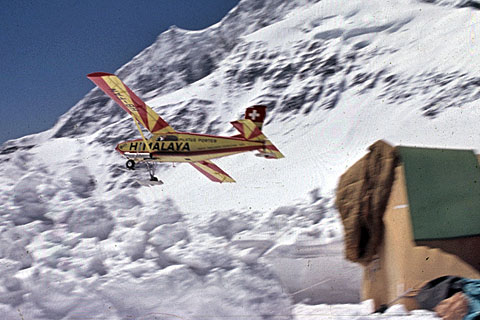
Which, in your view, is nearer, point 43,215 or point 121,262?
point 121,262

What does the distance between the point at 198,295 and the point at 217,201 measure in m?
2.31

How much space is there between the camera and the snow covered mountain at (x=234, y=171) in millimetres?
7648

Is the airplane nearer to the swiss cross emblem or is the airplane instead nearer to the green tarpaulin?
the swiss cross emblem

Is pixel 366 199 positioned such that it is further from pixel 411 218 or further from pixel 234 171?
pixel 234 171

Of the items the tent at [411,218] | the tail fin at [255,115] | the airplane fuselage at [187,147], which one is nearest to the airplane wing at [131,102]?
the airplane fuselage at [187,147]

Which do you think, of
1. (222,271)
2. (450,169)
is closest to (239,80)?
(222,271)

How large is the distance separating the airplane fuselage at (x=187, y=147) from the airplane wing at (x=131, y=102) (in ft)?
0.87

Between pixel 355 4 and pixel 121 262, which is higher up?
pixel 355 4

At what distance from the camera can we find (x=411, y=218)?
578cm

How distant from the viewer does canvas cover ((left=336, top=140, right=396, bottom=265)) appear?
6.17 meters

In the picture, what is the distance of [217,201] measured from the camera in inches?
355

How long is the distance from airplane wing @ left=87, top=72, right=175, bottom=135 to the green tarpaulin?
464 centimetres

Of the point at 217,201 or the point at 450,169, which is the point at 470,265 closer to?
the point at 450,169

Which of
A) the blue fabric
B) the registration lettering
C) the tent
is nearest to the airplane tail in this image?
the registration lettering
